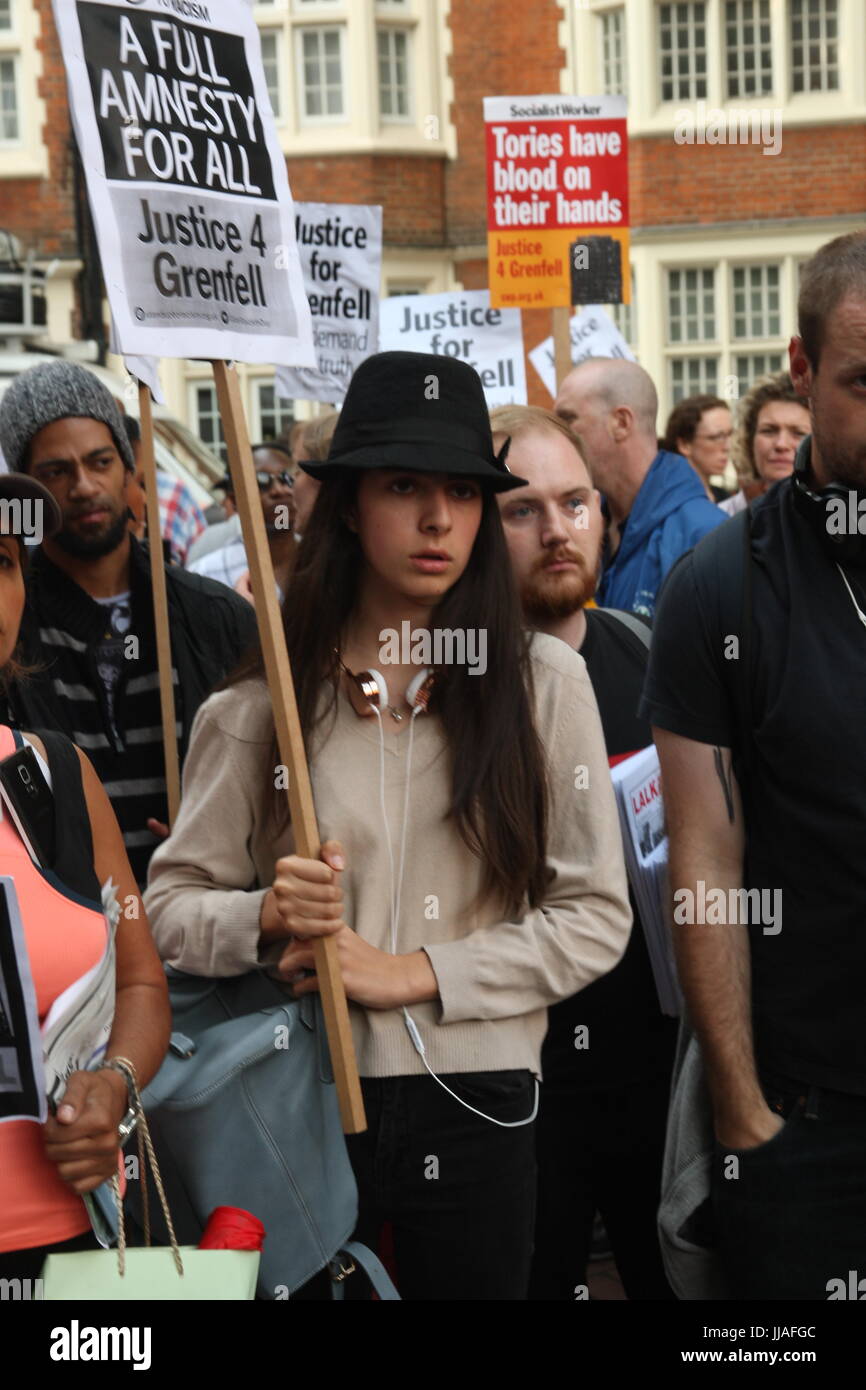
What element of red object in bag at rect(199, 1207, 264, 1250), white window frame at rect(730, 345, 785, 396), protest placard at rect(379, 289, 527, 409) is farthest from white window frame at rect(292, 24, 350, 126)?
red object in bag at rect(199, 1207, 264, 1250)

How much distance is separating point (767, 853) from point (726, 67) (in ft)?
67.4

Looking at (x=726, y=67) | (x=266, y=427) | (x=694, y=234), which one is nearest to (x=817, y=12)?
(x=726, y=67)

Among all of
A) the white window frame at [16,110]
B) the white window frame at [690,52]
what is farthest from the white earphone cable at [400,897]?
the white window frame at [16,110]

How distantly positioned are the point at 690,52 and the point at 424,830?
20.5 meters

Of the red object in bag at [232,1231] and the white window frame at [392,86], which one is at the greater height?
the white window frame at [392,86]

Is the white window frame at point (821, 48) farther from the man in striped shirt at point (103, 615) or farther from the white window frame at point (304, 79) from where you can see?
the man in striped shirt at point (103, 615)

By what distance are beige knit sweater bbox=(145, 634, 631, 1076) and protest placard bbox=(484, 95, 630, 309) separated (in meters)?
5.34

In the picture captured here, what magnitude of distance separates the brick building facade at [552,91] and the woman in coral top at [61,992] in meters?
18.3

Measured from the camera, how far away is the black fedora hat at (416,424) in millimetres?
2826

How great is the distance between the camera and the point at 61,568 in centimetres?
423

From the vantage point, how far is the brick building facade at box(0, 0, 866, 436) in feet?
68.8

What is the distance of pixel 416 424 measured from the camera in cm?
287

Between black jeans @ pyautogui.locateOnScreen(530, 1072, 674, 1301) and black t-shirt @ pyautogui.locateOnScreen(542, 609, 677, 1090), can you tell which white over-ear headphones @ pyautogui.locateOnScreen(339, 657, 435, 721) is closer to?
black t-shirt @ pyautogui.locateOnScreen(542, 609, 677, 1090)
